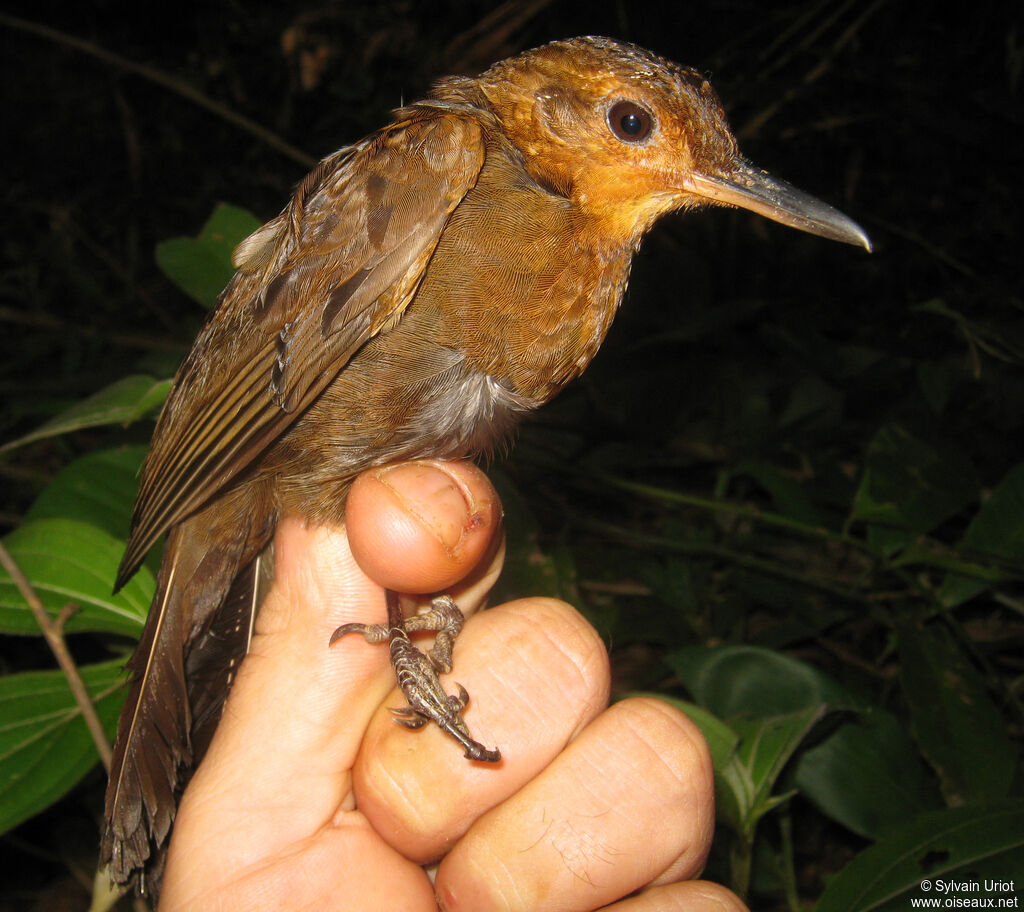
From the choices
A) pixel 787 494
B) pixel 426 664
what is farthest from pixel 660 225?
pixel 426 664

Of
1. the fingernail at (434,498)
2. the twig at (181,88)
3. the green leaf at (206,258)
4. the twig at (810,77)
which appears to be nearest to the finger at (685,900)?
the fingernail at (434,498)

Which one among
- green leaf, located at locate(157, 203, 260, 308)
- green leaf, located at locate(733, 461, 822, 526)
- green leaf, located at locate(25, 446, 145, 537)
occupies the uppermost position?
green leaf, located at locate(157, 203, 260, 308)

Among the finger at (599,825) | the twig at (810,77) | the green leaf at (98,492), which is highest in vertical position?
the twig at (810,77)

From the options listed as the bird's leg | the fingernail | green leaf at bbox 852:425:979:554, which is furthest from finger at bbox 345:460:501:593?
green leaf at bbox 852:425:979:554

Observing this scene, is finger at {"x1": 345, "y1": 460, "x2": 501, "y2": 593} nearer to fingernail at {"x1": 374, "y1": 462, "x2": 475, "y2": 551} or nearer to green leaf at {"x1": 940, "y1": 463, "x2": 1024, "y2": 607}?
fingernail at {"x1": 374, "y1": 462, "x2": 475, "y2": 551}

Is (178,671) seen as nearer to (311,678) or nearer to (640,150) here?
(311,678)

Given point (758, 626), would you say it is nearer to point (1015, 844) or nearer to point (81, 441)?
point (1015, 844)

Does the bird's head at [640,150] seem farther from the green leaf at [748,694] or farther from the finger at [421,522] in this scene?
the green leaf at [748,694]
